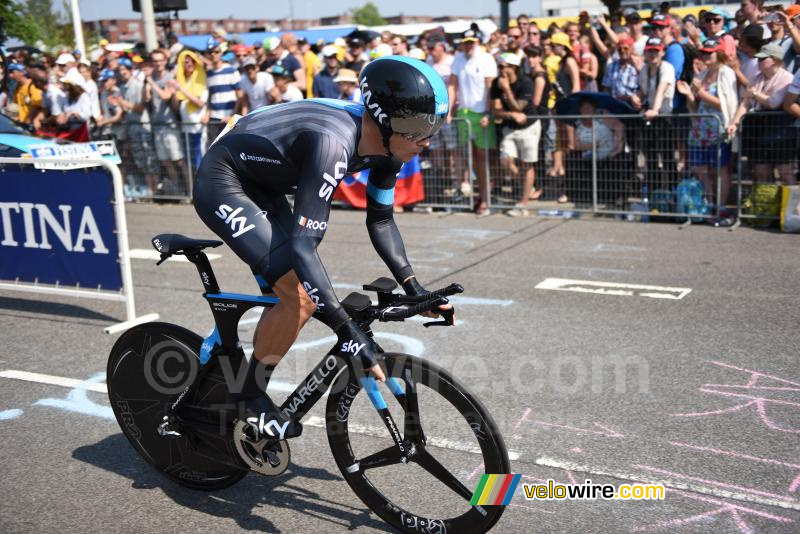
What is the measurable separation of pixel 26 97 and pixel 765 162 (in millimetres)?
13498

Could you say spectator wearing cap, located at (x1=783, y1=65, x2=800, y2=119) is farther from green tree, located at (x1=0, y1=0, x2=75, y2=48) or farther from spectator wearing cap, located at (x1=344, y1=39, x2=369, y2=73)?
green tree, located at (x1=0, y1=0, x2=75, y2=48)

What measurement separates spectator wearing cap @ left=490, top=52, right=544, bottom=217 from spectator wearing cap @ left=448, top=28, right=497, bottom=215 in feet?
0.67

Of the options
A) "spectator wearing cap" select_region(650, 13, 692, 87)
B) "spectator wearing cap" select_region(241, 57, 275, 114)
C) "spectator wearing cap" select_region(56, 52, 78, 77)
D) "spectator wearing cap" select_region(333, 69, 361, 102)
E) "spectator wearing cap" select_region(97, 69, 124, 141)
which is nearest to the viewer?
"spectator wearing cap" select_region(650, 13, 692, 87)

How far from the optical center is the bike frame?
11.9ft

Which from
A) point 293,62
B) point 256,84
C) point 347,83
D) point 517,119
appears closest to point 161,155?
point 256,84

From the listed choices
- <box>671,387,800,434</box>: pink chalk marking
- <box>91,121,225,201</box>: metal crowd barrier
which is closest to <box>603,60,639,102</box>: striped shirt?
<box>91,121,225,201</box>: metal crowd barrier

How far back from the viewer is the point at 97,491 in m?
4.23

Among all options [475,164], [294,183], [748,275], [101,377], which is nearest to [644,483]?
[294,183]

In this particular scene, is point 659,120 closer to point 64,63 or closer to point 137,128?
point 137,128

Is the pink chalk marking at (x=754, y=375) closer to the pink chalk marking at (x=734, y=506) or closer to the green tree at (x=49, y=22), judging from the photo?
the pink chalk marking at (x=734, y=506)

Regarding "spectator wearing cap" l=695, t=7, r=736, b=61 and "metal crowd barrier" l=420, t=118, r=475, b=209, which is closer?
"spectator wearing cap" l=695, t=7, r=736, b=61

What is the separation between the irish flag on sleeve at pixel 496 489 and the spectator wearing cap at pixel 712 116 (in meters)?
7.85

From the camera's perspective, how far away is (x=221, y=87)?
13.6 m

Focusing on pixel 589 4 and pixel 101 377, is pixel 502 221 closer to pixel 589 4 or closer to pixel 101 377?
pixel 101 377
